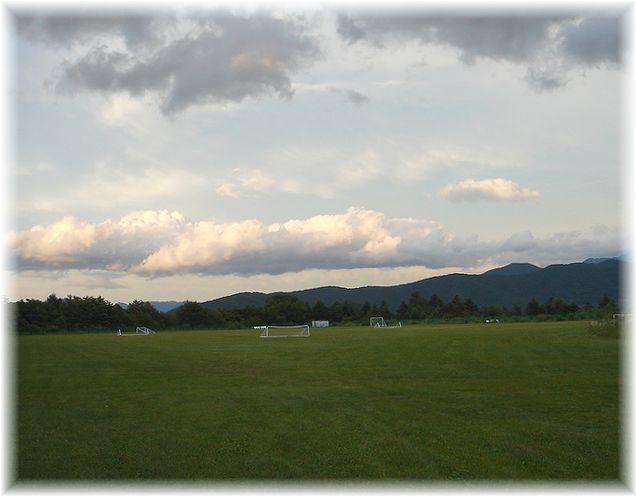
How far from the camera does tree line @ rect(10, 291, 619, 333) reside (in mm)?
80438

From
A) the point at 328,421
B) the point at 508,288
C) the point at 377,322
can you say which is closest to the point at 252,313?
the point at 377,322

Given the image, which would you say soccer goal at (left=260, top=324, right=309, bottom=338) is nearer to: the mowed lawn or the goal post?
the goal post

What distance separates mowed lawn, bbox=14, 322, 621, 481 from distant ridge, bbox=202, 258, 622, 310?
110 meters

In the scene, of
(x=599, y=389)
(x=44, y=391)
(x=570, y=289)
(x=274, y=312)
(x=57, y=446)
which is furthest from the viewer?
(x=570, y=289)

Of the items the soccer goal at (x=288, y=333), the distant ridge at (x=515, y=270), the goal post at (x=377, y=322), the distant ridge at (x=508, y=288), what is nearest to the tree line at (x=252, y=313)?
the goal post at (x=377, y=322)

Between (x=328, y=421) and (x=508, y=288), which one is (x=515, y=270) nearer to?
(x=508, y=288)

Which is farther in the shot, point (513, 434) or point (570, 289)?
point (570, 289)

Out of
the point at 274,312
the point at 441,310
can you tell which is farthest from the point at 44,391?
the point at 441,310

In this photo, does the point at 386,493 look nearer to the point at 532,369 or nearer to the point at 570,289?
the point at 532,369

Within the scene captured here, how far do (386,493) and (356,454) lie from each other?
1.49m

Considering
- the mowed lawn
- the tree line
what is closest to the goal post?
the tree line

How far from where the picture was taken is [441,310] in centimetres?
10738

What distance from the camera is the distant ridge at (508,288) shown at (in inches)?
5477

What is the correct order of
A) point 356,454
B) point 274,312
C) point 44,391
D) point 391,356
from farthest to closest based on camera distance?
point 274,312 < point 391,356 < point 44,391 < point 356,454
